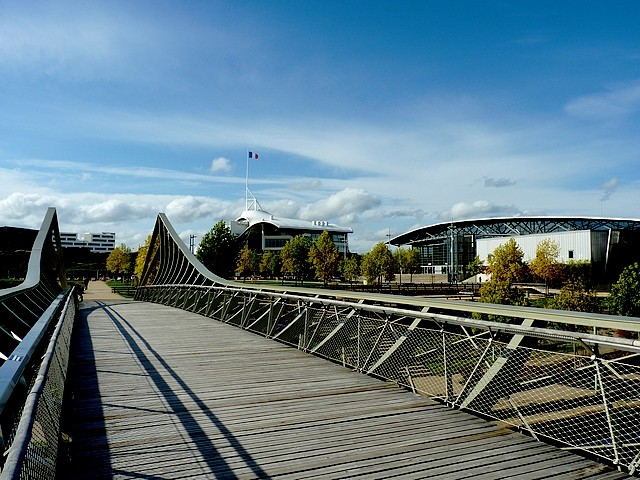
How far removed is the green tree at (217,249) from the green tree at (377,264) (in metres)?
18.2

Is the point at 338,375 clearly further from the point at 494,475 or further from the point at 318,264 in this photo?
the point at 318,264

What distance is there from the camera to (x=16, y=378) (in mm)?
2596

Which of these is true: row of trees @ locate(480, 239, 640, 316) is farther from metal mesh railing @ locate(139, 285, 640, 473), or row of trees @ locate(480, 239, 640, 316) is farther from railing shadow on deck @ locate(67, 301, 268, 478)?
railing shadow on deck @ locate(67, 301, 268, 478)

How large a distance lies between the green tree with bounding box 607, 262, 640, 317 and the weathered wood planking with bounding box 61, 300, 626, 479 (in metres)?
24.7

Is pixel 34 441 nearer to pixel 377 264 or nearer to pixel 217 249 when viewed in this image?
pixel 217 249

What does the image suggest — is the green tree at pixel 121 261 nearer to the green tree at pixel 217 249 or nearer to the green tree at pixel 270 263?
the green tree at pixel 270 263

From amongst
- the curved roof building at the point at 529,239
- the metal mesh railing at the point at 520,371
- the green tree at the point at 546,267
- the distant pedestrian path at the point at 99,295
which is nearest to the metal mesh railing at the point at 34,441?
the metal mesh railing at the point at 520,371

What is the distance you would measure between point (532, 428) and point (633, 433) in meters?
0.92

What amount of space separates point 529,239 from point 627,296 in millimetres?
40458

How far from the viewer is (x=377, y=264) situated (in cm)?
6106

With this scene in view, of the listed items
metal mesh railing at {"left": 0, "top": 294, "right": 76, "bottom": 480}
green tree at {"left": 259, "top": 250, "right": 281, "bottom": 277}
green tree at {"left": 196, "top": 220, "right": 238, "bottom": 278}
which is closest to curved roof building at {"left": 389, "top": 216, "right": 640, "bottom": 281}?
green tree at {"left": 259, "top": 250, "right": 281, "bottom": 277}

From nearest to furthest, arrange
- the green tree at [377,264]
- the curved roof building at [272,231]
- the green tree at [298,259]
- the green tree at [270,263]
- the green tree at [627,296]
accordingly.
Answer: the green tree at [627,296]
the green tree at [377,264]
the green tree at [298,259]
the green tree at [270,263]
the curved roof building at [272,231]

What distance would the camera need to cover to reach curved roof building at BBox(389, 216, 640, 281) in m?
59.4

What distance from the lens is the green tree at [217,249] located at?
4734 cm
